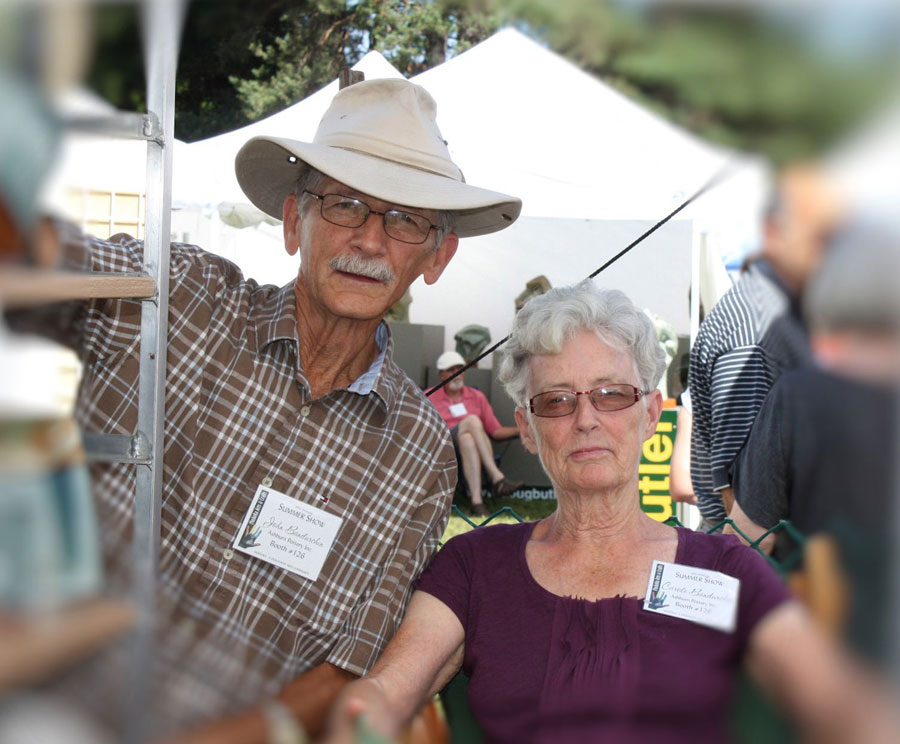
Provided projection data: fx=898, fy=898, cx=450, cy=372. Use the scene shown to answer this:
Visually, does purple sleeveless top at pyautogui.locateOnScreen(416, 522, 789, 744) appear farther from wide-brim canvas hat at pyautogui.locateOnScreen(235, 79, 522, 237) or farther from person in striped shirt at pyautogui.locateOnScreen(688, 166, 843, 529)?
wide-brim canvas hat at pyautogui.locateOnScreen(235, 79, 522, 237)

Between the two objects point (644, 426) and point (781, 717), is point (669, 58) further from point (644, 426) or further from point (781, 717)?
point (644, 426)

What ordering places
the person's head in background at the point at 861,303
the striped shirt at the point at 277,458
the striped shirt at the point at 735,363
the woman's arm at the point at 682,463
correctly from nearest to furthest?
the person's head in background at the point at 861,303 → the striped shirt at the point at 735,363 → the striped shirt at the point at 277,458 → the woman's arm at the point at 682,463

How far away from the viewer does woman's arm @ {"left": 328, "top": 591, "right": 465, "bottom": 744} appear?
4.82 ft

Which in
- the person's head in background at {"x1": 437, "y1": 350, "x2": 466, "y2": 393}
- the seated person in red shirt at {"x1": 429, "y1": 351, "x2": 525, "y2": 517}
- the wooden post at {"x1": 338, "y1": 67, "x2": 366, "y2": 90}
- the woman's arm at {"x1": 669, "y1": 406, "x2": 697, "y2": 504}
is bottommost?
the seated person in red shirt at {"x1": 429, "y1": 351, "x2": 525, "y2": 517}

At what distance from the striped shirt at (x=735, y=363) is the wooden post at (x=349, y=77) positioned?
96 cm

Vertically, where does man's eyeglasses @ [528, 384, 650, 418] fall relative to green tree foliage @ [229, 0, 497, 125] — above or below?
below

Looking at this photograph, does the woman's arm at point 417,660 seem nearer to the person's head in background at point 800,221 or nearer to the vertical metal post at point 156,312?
the vertical metal post at point 156,312

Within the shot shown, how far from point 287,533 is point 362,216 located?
0.70 metres

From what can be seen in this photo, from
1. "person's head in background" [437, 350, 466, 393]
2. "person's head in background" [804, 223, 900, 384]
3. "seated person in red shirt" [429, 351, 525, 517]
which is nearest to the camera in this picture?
"person's head in background" [804, 223, 900, 384]

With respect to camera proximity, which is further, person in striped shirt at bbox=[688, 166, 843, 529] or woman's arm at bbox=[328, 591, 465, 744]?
woman's arm at bbox=[328, 591, 465, 744]

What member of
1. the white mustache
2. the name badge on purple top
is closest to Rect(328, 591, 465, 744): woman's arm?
the name badge on purple top

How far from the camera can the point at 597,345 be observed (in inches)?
73.8

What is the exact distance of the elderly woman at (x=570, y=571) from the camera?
1.54m

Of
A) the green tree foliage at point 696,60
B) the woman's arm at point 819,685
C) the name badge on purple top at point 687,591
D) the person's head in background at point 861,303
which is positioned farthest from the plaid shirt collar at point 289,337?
the person's head in background at point 861,303
